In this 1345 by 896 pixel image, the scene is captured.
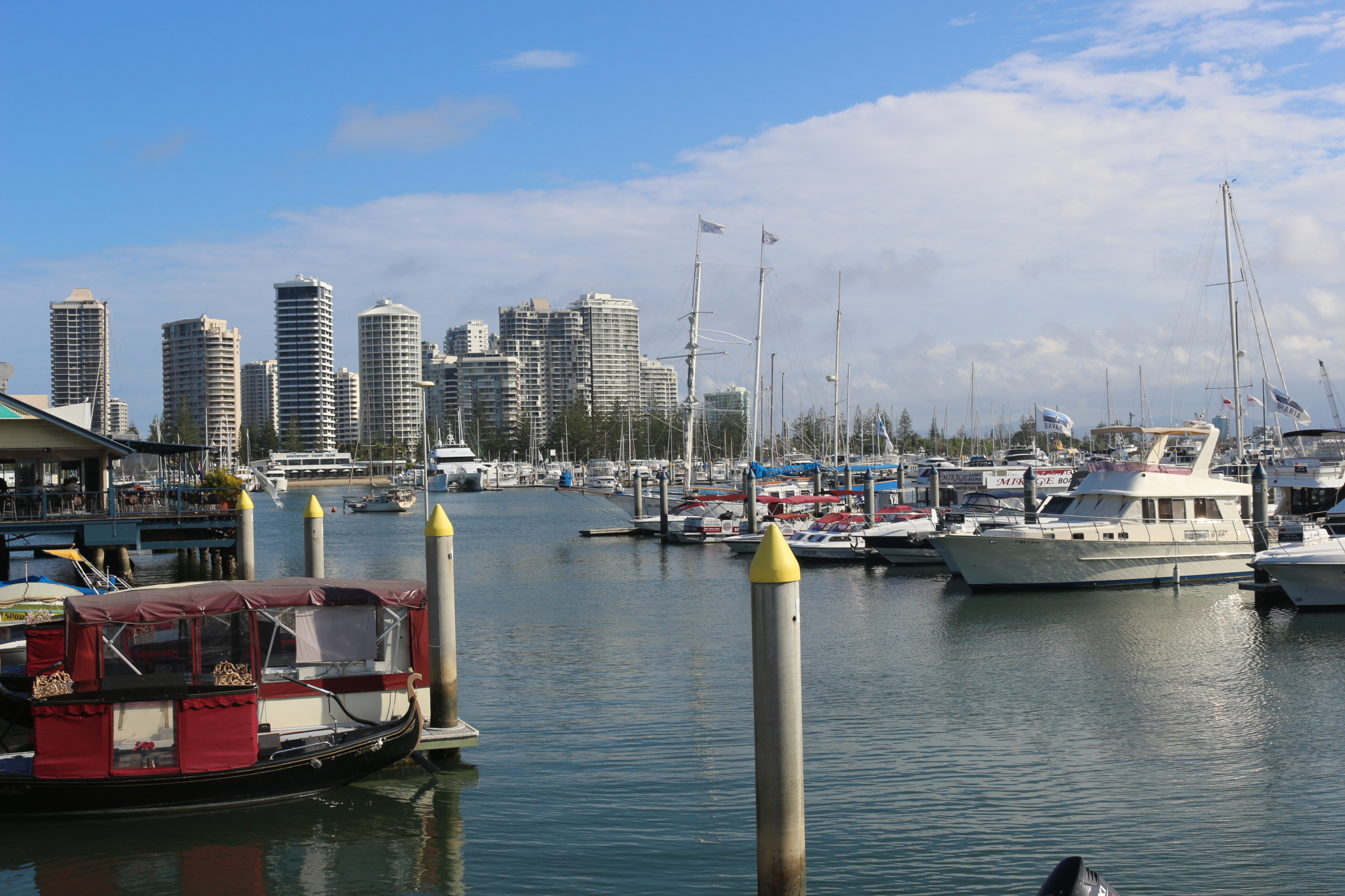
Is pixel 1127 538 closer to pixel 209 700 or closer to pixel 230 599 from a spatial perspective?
pixel 230 599

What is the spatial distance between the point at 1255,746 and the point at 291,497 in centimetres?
13737

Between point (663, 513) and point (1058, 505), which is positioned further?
point (663, 513)

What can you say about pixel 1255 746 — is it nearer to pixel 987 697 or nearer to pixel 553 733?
pixel 987 697

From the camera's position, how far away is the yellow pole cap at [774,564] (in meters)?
9.96

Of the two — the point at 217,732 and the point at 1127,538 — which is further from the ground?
the point at 1127,538

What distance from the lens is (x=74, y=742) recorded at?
571 inches

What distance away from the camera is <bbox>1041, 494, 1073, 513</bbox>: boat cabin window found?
1598 inches

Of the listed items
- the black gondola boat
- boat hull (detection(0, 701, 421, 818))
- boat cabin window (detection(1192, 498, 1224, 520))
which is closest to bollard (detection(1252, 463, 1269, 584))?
boat cabin window (detection(1192, 498, 1224, 520))

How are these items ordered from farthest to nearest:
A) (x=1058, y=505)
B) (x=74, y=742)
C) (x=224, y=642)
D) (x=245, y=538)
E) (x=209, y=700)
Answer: (x=1058, y=505) < (x=245, y=538) < (x=224, y=642) < (x=209, y=700) < (x=74, y=742)

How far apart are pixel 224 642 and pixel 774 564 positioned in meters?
9.49

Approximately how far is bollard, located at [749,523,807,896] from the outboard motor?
2.23 metres

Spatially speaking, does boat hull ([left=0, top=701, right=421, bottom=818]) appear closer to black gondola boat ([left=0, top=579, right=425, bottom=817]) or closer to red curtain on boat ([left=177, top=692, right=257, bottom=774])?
black gondola boat ([left=0, top=579, right=425, bottom=817])

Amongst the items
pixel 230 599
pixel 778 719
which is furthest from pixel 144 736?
pixel 778 719

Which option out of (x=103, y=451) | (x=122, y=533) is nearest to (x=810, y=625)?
(x=122, y=533)
